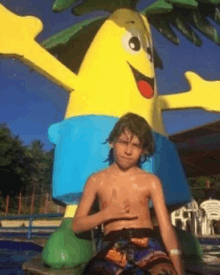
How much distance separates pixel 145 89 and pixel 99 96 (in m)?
0.45

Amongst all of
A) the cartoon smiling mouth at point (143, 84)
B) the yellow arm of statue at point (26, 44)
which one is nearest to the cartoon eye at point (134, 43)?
the cartoon smiling mouth at point (143, 84)

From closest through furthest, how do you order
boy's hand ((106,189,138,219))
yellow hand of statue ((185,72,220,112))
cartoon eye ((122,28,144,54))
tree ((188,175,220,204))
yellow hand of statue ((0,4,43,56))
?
boy's hand ((106,189,138,219)), yellow hand of statue ((0,4,43,56)), cartoon eye ((122,28,144,54)), yellow hand of statue ((185,72,220,112)), tree ((188,175,220,204))

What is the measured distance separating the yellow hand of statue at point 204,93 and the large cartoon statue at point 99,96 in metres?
0.47

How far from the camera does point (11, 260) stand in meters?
4.59

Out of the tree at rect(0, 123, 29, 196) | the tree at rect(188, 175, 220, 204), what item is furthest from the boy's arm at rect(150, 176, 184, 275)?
the tree at rect(0, 123, 29, 196)

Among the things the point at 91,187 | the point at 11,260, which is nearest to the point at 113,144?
the point at 91,187

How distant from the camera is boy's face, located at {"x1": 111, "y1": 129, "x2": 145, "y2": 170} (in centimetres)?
156

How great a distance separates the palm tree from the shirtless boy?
260 centimetres

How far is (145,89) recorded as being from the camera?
3.54 meters

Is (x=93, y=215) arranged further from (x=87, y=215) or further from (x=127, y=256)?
(x=127, y=256)

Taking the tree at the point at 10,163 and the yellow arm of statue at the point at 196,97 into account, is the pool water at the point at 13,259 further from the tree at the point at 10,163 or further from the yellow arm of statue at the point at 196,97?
the tree at the point at 10,163

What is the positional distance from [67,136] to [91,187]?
176 centimetres

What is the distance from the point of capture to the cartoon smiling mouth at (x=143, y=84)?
11.5 ft

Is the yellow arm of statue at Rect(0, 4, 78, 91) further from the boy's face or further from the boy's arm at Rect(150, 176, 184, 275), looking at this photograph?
the boy's arm at Rect(150, 176, 184, 275)
